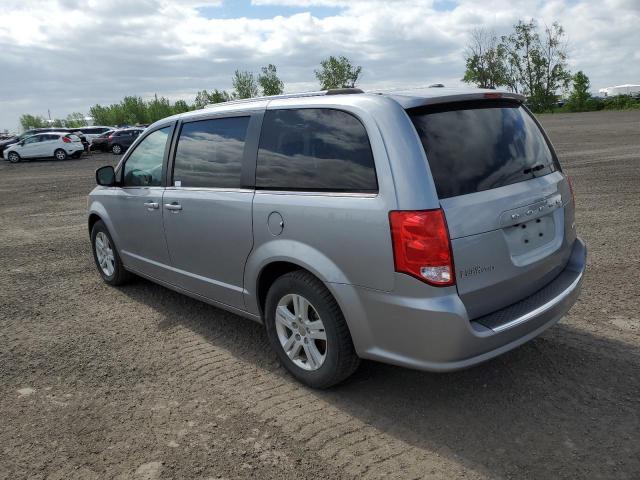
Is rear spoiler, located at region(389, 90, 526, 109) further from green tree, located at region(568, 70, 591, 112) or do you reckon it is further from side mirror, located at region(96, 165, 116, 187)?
green tree, located at region(568, 70, 591, 112)

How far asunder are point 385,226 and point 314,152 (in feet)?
2.51

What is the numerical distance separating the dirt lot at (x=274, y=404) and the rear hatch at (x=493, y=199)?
674 millimetres

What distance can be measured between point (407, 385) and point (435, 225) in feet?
4.15

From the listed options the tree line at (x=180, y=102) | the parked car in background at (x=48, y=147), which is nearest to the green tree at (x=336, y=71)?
the tree line at (x=180, y=102)

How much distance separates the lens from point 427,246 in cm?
286

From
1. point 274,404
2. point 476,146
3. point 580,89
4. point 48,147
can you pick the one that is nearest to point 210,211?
point 274,404

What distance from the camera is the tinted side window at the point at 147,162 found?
15.9ft

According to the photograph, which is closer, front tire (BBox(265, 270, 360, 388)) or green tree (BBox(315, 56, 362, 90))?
front tire (BBox(265, 270, 360, 388))

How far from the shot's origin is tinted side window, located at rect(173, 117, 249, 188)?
399 centimetres

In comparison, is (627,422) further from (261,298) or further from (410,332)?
(261,298)

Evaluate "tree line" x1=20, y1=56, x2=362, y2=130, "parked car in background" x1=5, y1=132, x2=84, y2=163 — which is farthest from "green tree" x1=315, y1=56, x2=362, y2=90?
"parked car in background" x1=5, y1=132, x2=84, y2=163

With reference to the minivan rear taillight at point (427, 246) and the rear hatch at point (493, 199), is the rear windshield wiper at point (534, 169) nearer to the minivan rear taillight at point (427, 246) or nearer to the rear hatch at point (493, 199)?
the rear hatch at point (493, 199)

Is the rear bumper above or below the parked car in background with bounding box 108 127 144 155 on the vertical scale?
below

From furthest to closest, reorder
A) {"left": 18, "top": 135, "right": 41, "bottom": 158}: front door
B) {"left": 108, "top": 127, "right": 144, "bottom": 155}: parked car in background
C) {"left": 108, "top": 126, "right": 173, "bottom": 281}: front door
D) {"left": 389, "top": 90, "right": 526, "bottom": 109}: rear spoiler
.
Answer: {"left": 108, "top": 127, "right": 144, "bottom": 155}: parked car in background → {"left": 18, "top": 135, "right": 41, "bottom": 158}: front door → {"left": 108, "top": 126, "right": 173, "bottom": 281}: front door → {"left": 389, "top": 90, "right": 526, "bottom": 109}: rear spoiler
